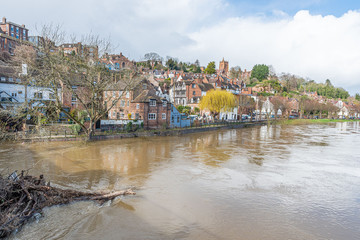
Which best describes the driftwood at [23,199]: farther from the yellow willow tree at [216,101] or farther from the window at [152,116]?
the yellow willow tree at [216,101]

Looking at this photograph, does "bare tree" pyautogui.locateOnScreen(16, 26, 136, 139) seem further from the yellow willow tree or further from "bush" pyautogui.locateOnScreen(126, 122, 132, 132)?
the yellow willow tree

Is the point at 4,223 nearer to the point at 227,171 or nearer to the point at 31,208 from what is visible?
the point at 31,208

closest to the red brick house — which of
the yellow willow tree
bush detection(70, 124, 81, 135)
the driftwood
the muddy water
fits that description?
bush detection(70, 124, 81, 135)

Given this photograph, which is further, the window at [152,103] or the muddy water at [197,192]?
the window at [152,103]

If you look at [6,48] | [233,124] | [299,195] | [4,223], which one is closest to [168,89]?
[233,124]

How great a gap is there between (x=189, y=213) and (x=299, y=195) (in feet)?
20.4

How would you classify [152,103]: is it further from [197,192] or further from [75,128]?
[197,192]

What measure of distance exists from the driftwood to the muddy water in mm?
348

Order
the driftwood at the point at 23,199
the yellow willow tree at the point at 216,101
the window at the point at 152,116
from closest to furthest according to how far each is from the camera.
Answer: the driftwood at the point at 23,199
the window at the point at 152,116
the yellow willow tree at the point at 216,101

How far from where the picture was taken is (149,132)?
30.9m

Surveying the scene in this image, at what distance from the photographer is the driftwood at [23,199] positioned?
728 cm

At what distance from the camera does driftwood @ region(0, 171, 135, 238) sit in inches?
287

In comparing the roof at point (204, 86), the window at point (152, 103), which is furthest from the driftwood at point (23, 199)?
the roof at point (204, 86)

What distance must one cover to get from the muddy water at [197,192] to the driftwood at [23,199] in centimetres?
35
